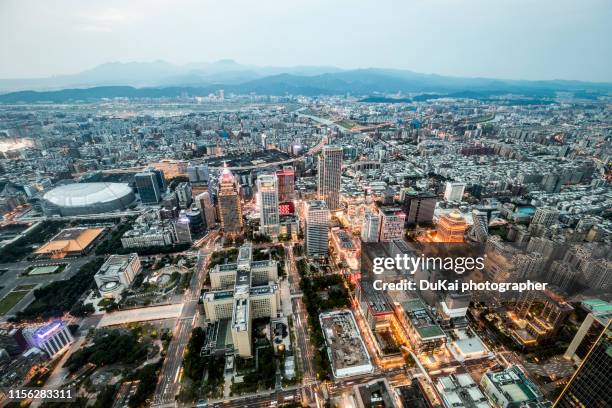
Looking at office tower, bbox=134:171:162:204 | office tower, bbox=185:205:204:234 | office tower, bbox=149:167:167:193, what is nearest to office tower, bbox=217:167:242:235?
office tower, bbox=185:205:204:234

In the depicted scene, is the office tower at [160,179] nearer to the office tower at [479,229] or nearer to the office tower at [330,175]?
the office tower at [330,175]

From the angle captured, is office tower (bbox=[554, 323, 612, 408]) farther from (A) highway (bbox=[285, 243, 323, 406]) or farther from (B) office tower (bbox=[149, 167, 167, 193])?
(B) office tower (bbox=[149, 167, 167, 193])

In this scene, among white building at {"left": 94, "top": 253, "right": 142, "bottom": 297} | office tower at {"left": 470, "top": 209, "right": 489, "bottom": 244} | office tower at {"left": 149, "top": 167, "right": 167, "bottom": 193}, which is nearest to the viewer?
white building at {"left": 94, "top": 253, "right": 142, "bottom": 297}

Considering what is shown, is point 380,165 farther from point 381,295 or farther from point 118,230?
point 118,230

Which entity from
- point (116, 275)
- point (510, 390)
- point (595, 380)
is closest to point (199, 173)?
point (116, 275)

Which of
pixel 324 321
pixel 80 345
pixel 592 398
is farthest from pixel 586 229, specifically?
pixel 80 345

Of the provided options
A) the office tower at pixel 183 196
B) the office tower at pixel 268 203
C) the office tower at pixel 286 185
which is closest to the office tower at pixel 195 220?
the office tower at pixel 183 196
